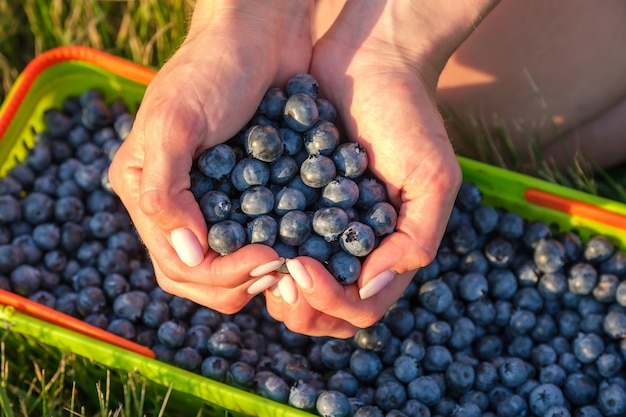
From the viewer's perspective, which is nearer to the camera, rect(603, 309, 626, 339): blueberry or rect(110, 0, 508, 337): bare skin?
rect(110, 0, 508, 337): bare skin

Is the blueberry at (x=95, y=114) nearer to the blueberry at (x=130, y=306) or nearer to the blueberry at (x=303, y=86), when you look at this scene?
the blueberry at (x=130, y=306)

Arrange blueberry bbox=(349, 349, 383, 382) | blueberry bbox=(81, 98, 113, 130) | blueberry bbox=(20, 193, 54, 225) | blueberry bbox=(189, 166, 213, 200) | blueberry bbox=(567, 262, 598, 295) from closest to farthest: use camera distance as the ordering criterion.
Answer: blueberry bbox=(189, 166, 213, 200), blueberry bbox=(349, 349, 383, 382), blueberry bbox=(567, 262, 598, 295), blueberry bbox=(20, 193, 54, 225), blueberry bbox=(81, 98, 113, 130)

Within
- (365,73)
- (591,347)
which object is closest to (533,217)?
(591,347)

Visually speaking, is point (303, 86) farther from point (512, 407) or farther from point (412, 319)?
point (512, 407)

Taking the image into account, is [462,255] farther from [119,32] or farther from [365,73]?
[119,32]

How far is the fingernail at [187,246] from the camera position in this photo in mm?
1480

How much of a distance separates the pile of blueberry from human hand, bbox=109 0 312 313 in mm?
114

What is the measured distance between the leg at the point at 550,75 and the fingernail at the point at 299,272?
1086mm

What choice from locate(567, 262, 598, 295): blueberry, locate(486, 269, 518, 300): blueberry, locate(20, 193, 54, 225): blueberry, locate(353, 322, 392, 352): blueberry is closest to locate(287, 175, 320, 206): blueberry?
locate(353, 322, 392, 352): blueberry

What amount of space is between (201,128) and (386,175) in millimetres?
426

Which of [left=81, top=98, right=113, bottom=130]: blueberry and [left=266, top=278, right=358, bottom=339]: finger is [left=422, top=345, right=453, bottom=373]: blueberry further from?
[left=81, top=98, right=113, bottom=130]: blueberry

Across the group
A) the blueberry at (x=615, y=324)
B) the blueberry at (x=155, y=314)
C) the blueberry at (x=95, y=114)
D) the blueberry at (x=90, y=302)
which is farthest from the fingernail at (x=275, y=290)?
the blueberry at (x=95, y=114)

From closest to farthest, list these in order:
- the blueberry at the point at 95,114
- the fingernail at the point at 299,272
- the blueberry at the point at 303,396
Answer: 1. the fingernail at the point at 299,272
2. the blueberry at the point at 303,396
3. the blueberry at the point at 95,114

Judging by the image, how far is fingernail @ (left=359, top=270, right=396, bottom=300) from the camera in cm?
155
